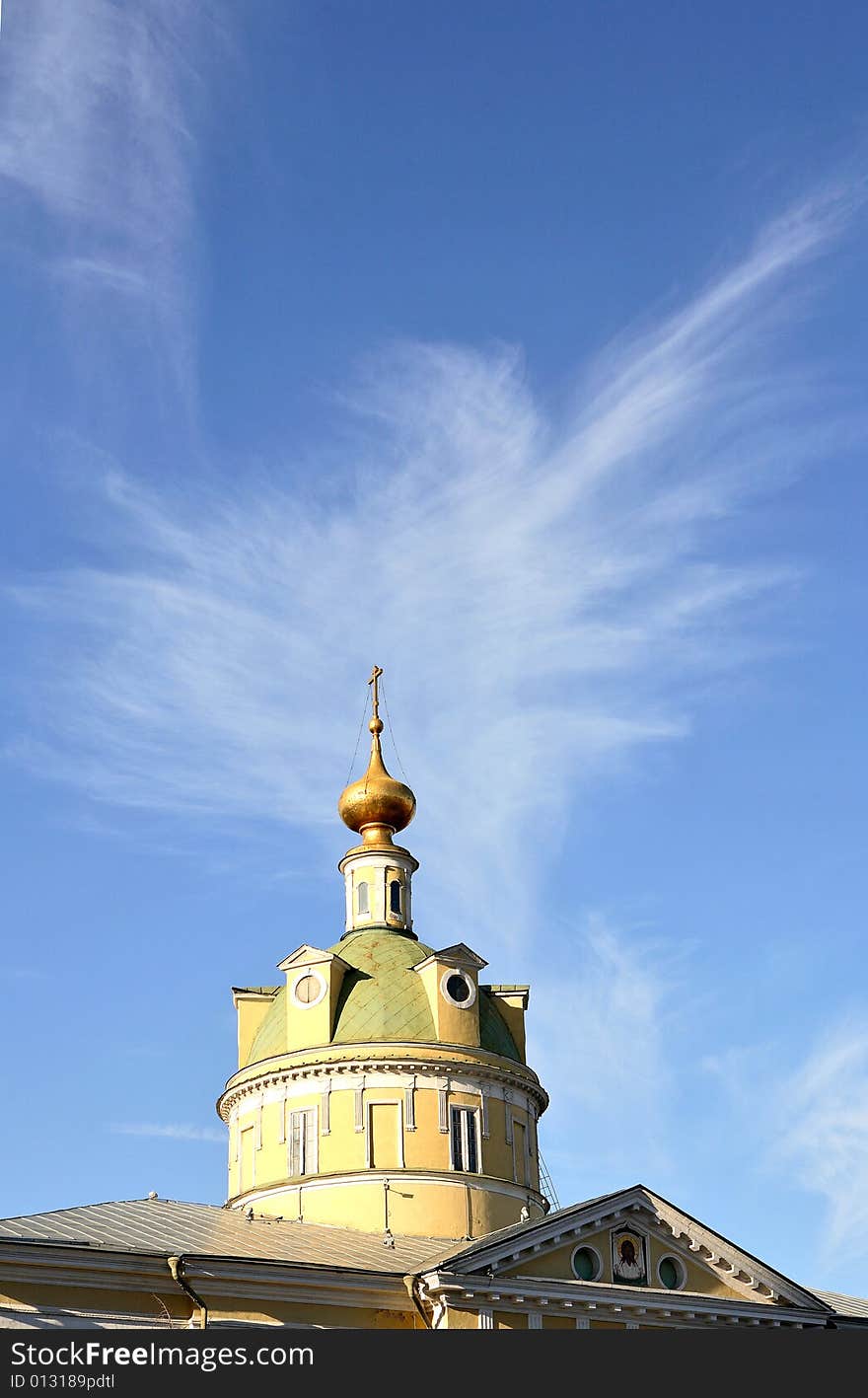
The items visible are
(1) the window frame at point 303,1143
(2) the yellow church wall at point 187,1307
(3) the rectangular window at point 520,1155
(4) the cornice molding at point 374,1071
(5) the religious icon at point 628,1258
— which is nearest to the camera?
(2) the yellow church wall at point 187,1307

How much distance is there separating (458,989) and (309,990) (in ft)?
11.8

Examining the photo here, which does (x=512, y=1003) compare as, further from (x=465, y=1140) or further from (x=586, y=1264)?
(x=586, y=1264)

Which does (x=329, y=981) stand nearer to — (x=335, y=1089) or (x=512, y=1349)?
(x=335, y=1089)

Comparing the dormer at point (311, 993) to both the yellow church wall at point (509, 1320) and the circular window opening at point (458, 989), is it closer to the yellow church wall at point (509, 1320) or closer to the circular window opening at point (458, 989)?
the circular window opening at point (458, 989)

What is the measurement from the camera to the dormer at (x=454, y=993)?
37125 millimetres

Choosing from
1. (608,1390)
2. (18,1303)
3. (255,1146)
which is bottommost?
(608,1390)

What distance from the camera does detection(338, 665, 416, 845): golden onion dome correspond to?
1710 inches

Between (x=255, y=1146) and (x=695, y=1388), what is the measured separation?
53.7ft

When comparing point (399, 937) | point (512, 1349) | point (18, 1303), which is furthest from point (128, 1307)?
point (399, 937)

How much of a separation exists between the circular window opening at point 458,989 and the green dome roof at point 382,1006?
0.58 m

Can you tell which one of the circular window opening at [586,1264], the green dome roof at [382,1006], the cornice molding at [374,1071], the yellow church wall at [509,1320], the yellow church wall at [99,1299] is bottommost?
the yellow church wall at [99,1299]

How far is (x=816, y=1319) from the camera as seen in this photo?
1229 inches

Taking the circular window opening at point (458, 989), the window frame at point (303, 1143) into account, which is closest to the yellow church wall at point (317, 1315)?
the window frame at point (303, 1143)

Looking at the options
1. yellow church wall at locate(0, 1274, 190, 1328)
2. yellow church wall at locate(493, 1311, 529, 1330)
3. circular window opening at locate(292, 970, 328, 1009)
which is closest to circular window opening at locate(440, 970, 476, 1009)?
circular window opening at locate(292, 970, 328, 1009)
